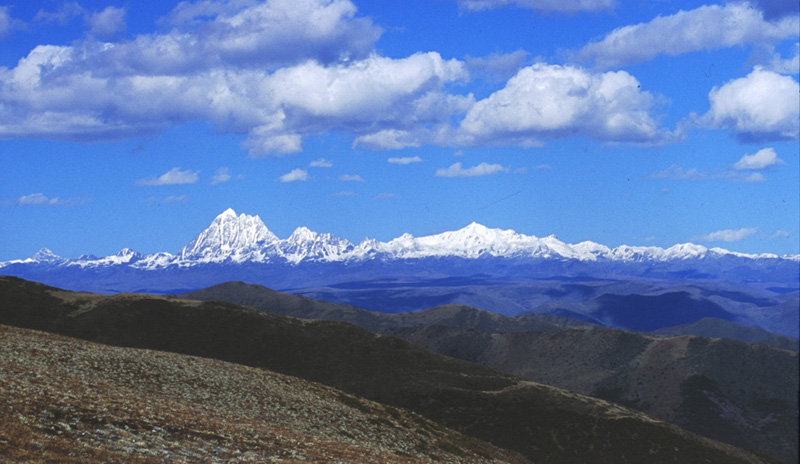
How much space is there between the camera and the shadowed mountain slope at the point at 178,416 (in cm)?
3931

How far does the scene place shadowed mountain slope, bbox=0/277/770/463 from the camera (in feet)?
338

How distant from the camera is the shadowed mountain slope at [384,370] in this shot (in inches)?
4055

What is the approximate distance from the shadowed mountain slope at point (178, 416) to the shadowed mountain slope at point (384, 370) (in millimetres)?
22838

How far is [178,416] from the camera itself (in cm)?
5003

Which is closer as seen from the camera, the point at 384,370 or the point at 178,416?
the point at 178,416

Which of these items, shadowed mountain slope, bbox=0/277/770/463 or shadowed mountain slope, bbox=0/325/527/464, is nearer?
shadowed mountain slope, bbox=0/325/527/464

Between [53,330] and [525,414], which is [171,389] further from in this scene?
[53,330]

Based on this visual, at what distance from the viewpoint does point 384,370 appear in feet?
443

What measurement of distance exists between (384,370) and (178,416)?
8699 centimetres

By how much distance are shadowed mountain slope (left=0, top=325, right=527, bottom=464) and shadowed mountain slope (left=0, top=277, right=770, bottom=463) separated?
74.9 ft

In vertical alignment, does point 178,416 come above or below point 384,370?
above

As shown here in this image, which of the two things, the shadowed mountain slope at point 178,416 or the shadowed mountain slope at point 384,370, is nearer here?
the shadowed mountain slope at point 178,416

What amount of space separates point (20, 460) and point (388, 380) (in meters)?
97.4

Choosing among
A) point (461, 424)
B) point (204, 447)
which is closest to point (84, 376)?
point (204, 447)
